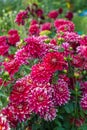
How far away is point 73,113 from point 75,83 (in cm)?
17

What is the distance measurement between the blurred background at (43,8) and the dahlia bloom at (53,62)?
2.98 m

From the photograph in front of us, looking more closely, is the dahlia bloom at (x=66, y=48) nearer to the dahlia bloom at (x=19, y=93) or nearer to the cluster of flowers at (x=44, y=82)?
the cluster of flowers at (x=44, y=82)

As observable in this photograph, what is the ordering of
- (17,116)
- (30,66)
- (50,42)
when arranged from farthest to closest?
(50,42) < (30,66) < (17,116)

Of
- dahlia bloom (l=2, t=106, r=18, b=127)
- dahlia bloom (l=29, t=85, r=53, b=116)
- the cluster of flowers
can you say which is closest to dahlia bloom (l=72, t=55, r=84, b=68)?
the cluster of flowers

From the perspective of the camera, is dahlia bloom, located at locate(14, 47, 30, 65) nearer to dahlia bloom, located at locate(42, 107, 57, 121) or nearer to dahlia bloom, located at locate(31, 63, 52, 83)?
dahlia bloom, located at locate(31, 63, 52, 83)

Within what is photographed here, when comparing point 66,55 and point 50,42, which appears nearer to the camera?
point 66,55

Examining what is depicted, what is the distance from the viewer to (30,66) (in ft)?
8.22

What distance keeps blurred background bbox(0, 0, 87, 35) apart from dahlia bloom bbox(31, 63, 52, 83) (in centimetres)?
297

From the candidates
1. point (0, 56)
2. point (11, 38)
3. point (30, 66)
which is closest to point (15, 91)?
point (30, 66)

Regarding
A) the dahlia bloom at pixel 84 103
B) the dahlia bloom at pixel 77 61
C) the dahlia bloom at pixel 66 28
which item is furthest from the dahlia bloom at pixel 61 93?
the dahlia bloom at pixel 66 28

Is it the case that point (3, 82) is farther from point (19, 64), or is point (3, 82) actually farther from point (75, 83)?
point (75, 83)

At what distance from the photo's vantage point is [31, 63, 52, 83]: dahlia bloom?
223cm

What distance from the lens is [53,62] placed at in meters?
2.25

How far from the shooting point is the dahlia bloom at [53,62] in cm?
223
